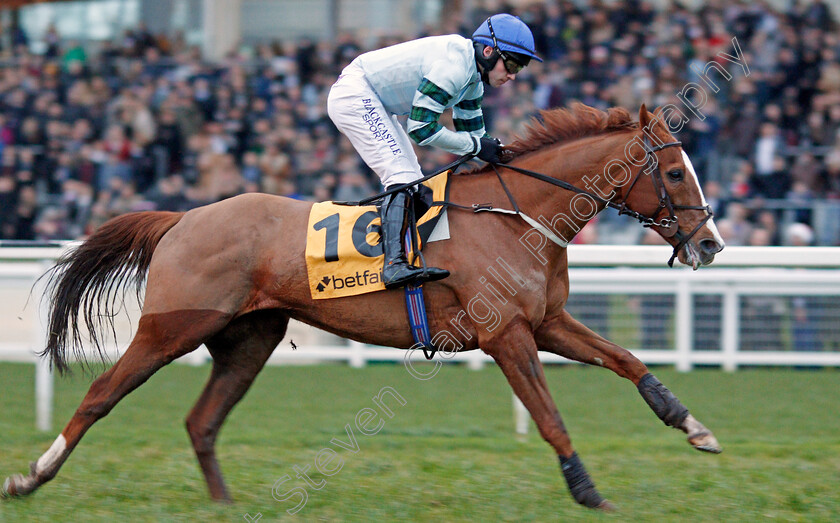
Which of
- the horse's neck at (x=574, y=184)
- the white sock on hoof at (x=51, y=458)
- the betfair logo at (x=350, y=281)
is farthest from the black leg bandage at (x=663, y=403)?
the white sock on hoof at (x=51, y=458)

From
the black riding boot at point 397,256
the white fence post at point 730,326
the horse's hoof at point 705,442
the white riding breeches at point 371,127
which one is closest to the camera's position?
the horse's hoof at point 705,442

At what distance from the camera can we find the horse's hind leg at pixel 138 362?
4.19 m

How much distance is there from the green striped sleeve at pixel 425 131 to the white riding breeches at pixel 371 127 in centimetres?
25

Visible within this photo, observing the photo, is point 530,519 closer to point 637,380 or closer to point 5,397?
point 637,380

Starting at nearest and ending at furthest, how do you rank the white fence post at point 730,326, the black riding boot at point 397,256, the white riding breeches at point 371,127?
1. the black riding boot at point 397,256
2. the white riding breeches at point 371,127
3. the white fence post at point 730,326

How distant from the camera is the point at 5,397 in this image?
271 inches

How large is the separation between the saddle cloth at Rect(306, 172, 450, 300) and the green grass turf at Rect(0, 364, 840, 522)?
3.18 feet

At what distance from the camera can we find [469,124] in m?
4.45

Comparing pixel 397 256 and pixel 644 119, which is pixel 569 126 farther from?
pixel 397 256

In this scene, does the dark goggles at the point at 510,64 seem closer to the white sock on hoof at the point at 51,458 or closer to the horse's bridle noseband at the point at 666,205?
the horse's bridle noseband at the point at 666,205

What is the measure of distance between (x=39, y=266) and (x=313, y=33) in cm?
1024

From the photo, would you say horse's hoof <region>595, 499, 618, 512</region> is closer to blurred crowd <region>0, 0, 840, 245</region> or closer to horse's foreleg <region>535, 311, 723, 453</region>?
horse's foreleg <region>535, 311, 723, 453</region>

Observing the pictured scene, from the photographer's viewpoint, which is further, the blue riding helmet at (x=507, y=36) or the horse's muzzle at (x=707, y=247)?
the blue riding helmet at (x=507, y=36)

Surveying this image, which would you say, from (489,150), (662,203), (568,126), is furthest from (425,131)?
(662,203)
